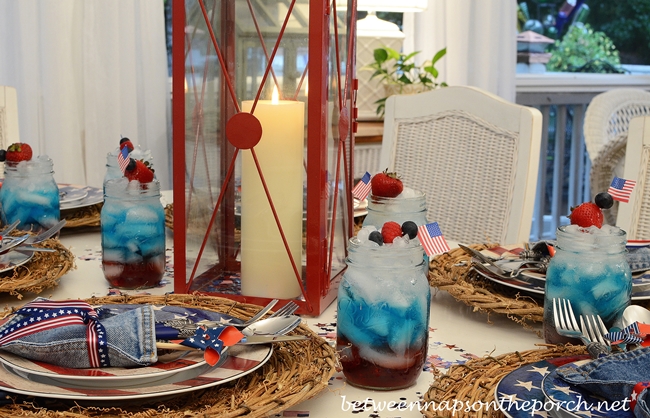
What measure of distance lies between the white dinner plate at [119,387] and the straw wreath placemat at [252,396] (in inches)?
0.5

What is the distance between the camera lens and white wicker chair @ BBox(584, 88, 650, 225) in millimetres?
2516

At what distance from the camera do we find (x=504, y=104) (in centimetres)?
162

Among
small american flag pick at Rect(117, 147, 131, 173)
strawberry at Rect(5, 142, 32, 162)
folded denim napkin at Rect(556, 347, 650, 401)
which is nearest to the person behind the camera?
folded denim napkin at Rect(556, 347, 650, 401)

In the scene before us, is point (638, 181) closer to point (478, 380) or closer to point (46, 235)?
point (478, 380)

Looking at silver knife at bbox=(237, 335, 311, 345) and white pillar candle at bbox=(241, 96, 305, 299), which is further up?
white pillar candle at bbox=(241, 96, 305, 299)

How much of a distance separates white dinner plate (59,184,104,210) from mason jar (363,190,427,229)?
0.71 meters

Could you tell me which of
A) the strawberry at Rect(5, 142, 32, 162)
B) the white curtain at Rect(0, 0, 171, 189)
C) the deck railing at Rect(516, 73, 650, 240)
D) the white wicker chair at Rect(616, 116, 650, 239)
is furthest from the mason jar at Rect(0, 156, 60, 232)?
the deck railing at Rect(516, 73, 650, 240)

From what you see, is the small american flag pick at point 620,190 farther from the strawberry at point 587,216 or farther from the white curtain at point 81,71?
the white curtain at point 81,71

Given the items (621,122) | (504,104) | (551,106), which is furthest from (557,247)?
(551,106)

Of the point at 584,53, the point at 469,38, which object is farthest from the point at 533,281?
the point at 584,53

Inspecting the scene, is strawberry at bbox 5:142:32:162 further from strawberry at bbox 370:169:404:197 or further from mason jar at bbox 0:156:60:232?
strawberry at bbox 370:169:404:197

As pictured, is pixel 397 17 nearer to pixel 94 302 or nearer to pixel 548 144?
pixel 548 144

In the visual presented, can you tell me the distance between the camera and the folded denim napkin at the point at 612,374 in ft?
1.89

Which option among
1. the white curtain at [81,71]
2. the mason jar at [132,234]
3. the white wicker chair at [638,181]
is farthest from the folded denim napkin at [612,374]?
the white curtain at [81,71]
